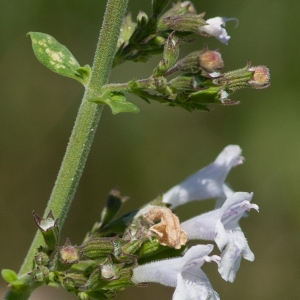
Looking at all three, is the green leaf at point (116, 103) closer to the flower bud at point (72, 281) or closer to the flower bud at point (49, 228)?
the flower bud at point (49, 228)

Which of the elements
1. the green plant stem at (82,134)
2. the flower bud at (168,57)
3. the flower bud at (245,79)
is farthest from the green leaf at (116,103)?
the flower bud at (245,79)

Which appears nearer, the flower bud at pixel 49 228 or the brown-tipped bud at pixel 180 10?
the flower bud at pixel 49 228

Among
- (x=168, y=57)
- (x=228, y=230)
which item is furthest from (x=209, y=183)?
(x=168, y=57)

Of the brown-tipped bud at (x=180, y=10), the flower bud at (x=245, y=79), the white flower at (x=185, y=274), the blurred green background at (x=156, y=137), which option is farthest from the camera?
the blurred green background at (x=156, y=137)

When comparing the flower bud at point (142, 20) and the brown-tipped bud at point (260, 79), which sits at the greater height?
the flower bud at point (142, 20)

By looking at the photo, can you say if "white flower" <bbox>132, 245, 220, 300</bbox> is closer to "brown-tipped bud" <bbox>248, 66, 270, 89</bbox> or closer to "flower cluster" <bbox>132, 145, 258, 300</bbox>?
"flower cluster" <bbox>132, 145, 258, 300</bbox>

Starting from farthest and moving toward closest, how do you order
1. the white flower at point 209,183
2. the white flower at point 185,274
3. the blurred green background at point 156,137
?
the blurred green background at point 156,137, the white flower at point 209,183, the white flower at point 185,274

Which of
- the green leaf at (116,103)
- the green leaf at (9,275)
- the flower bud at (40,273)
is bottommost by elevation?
the green leaf at (9,275)
